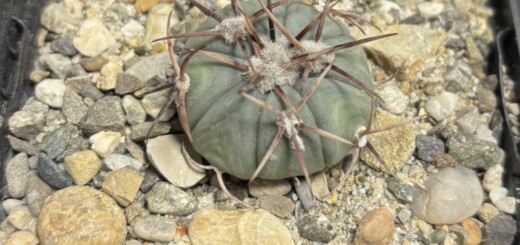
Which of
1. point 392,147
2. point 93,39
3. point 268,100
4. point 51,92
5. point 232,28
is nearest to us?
point 268,100

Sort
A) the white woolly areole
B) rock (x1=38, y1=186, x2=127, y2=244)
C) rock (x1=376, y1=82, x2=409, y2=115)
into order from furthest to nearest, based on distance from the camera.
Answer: rock (x1=376, y1=82, x2=409, y2=115) → rock (x1=38, y1=186, x2=127, y2=244) → the white woolly areole

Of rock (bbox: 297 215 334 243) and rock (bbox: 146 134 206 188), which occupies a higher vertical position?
rock (bbox: 146 134 206 188)

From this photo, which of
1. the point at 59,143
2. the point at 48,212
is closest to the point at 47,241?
the point at 48,212

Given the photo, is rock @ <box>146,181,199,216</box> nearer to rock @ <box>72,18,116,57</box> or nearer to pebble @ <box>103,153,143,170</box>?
pebble @ <box>103,153,143,170</box>

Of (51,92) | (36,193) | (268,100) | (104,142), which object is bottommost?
(36,193)

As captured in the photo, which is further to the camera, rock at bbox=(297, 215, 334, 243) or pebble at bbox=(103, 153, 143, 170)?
pebble at bbox=(103, 153, 143, 170)

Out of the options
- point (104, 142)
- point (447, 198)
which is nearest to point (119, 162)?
point (104, 142)

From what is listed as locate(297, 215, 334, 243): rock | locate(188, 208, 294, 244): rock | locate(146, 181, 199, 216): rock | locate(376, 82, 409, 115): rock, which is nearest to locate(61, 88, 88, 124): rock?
locate(146, 181, 199, 216): rock

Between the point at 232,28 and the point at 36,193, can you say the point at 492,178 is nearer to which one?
the point at 232,28

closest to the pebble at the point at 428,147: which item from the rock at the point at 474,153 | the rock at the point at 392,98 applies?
the rock at the point at 474,153
